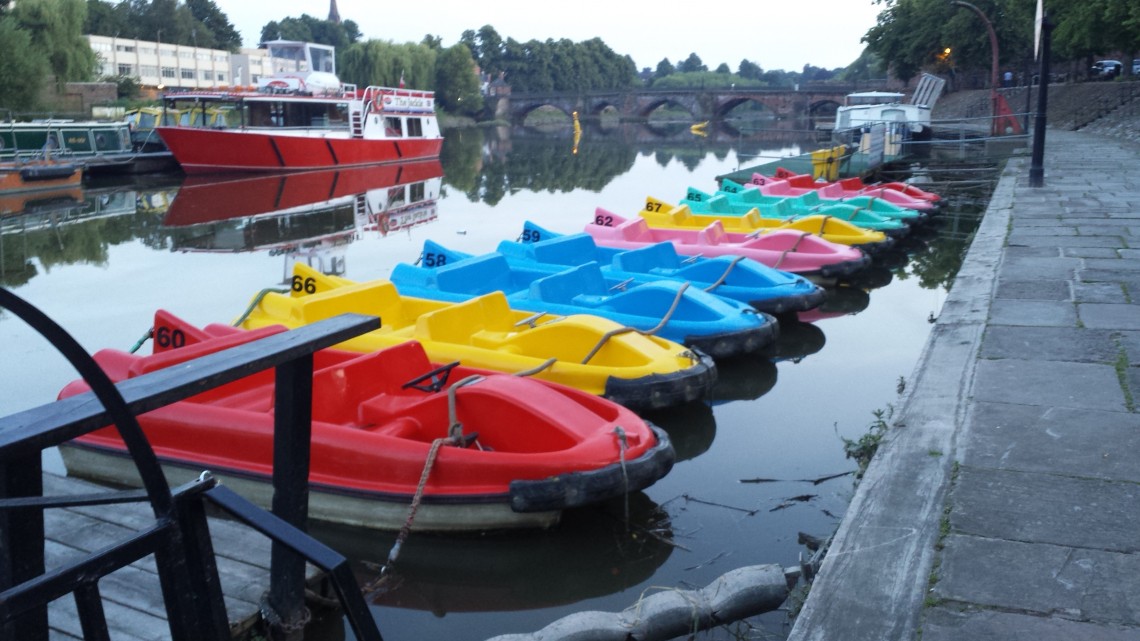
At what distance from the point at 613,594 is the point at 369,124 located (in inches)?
1191

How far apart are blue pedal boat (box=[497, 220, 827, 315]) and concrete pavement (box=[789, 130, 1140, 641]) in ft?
7.21

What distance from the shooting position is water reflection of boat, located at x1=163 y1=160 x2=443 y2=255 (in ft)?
55.5

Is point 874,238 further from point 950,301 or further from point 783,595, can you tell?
point 783,595

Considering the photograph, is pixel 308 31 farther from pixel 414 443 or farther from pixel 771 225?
pixel 414 443

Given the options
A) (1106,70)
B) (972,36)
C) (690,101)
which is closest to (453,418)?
(972,36)

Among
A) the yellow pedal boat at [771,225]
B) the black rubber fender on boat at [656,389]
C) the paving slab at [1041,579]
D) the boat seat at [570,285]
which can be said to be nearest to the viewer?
the paving slab at [1041,579]

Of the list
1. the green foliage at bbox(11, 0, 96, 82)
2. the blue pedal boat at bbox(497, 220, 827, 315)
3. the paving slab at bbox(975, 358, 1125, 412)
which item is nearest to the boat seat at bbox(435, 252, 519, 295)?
the blue pedal boat at bbox(497, 220, 827, 315)

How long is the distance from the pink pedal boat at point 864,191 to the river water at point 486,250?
64 centimetres

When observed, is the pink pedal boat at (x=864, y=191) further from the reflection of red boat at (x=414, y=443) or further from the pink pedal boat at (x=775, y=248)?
the reflection of red boat at (x=414, y=443)

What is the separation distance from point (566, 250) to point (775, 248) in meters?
2.44

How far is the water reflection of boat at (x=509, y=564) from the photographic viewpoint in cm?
446

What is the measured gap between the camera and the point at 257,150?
94.5 ft

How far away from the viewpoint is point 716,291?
29.1 feet

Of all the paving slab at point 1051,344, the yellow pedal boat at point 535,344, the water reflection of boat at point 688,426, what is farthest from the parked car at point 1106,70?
the yellow pedal boat at point 535,344
